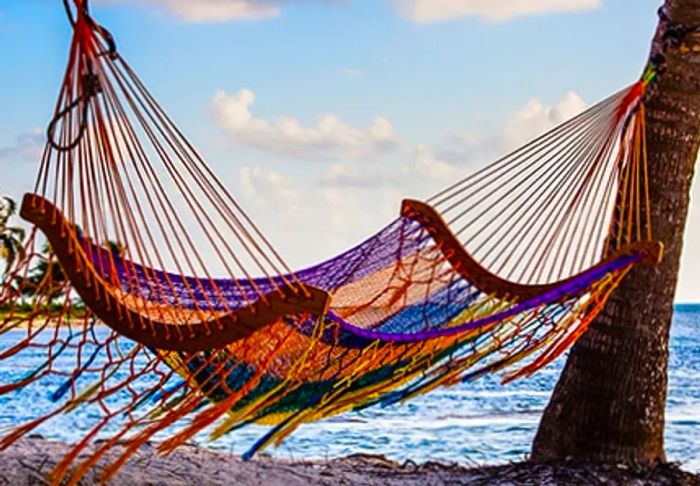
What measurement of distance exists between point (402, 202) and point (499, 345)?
1.97 feet

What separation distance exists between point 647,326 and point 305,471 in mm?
1078

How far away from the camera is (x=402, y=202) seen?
3.08m

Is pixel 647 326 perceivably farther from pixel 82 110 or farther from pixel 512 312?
pixel 82 110

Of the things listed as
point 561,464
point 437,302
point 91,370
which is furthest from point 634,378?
point 91,370

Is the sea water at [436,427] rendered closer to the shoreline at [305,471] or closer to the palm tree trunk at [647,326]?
the shoreline at [305,471]

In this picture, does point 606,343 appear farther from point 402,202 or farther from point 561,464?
point 402,202

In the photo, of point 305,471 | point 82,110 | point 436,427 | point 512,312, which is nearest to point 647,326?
point 512,312

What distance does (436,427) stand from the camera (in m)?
5.29

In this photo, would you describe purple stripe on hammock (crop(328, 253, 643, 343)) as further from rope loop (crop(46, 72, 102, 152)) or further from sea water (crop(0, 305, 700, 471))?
sea water (crop(0, 305, 700, 471))

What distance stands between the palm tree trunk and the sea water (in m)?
0.29

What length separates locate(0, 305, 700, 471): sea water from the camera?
3.94 meters

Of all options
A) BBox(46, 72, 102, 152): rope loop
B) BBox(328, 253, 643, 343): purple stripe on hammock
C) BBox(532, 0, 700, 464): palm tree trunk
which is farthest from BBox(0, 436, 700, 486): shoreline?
BBox(46, 72, 102, 152): rope loop

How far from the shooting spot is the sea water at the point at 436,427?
3.94 m

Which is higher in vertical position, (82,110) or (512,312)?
(82,110)
